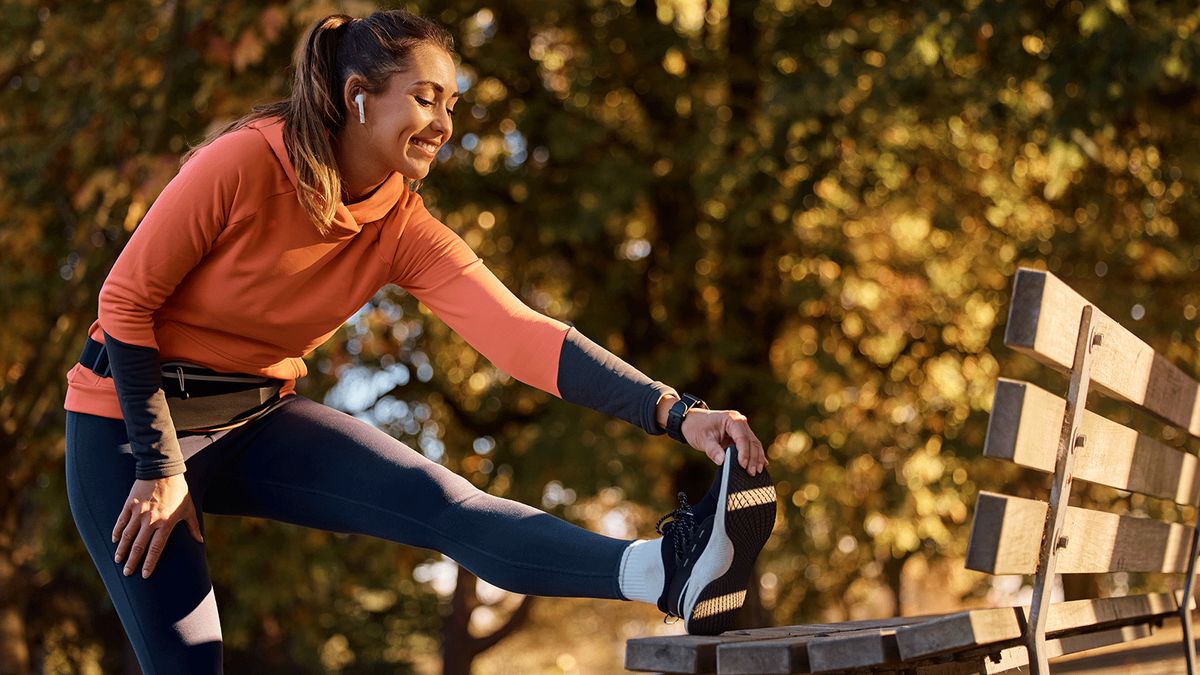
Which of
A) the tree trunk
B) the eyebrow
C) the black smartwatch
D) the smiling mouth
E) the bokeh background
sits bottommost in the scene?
the tree trunk

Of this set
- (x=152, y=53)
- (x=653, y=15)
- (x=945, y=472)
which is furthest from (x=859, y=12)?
Result: (x=152, y=53)

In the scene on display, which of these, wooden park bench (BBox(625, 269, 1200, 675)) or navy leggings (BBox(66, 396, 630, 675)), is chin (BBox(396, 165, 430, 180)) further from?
wooden park bench (BBox(625, 269, 1200, 675))

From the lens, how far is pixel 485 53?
34.6 feet

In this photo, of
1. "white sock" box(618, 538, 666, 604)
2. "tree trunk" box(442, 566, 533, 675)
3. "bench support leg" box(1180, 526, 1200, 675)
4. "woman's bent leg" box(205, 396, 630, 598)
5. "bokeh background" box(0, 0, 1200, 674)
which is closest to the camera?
"white sock" box(618, 538, 666, 604)

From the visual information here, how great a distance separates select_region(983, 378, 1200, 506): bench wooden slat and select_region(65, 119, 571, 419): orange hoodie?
1.17 m


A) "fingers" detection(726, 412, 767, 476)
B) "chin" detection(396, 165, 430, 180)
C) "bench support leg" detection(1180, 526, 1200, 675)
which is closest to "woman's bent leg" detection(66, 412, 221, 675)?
"chin" detection(396, 165, 430, 180)

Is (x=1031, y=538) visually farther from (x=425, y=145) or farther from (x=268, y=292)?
(x=268, y=292)

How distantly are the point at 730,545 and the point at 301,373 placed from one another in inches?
50.9

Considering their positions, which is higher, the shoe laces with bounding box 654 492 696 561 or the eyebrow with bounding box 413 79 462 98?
the eyebrow with bounding box 413 79 462 98

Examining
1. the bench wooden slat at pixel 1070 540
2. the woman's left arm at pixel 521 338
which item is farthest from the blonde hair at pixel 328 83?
the bench wooden slat at pixel 1070 540

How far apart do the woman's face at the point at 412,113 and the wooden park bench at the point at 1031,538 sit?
1229 millimetres

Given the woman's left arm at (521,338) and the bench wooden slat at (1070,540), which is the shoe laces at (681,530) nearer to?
the woman's left arm at (521,338)

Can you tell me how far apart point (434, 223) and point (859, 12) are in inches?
276

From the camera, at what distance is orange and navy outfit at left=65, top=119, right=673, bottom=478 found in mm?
2879
